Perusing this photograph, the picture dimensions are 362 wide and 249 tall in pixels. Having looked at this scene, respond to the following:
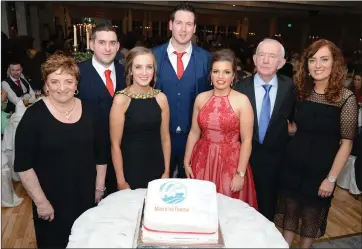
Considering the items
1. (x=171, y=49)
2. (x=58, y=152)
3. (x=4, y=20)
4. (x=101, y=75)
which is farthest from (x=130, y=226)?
(x=4, y=20)

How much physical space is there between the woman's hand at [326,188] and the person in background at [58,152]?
1.66 meters

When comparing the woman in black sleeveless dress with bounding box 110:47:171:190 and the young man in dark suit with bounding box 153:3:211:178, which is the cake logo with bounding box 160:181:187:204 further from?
the young man in dark suit with bounding box 153:3:211:178

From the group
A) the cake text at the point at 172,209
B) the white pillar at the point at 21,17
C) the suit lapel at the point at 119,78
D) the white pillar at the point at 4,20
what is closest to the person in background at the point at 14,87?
the suit lapel at the point at 119,78

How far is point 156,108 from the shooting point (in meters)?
2.68

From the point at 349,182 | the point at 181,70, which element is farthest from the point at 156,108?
the point at 349,182

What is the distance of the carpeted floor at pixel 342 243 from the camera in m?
3.41

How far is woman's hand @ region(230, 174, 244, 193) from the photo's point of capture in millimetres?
2689

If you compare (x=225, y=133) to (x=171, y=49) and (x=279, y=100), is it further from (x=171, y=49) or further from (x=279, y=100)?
(x=171, y=49)

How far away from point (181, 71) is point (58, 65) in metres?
1.17

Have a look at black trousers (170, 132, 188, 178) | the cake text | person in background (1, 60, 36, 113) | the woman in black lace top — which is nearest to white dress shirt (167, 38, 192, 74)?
black trousers (170, 132, 188, 178)

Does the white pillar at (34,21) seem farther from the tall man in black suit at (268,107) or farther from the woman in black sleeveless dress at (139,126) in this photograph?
the tall man in black suit at (268,107)

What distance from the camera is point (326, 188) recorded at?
2.71 meters

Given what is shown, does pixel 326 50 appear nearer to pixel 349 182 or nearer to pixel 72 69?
pixel 72 69

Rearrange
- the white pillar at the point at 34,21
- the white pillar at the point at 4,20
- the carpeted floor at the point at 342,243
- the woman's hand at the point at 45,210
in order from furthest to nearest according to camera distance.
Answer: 1. the white pillar at the point at 34,21
2. the white pillar at the point at 4,20
3. the carpeted floor at the point at 342,243
4. the woman's hand at the point at 45,210
